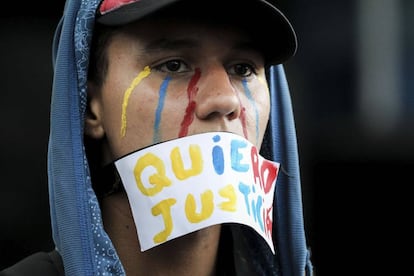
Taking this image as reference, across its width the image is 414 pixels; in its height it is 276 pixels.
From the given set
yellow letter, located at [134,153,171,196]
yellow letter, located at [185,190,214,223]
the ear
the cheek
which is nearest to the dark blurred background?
the ear

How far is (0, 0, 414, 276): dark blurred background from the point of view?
7.09 meters

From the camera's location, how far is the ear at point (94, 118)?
130 inches

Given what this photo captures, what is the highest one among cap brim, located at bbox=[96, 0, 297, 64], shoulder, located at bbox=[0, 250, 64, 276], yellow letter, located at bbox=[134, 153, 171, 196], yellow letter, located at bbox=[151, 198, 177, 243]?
cap brim, located at bbox=[96, 0, 297, 64]

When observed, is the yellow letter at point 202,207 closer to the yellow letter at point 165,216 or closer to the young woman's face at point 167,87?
the yellow letter at point 165,216

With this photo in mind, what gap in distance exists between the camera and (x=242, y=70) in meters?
3.36

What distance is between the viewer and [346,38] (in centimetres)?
734

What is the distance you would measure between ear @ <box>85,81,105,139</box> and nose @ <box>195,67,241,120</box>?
361mm

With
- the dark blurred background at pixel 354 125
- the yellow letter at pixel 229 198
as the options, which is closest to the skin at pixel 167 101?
the yellow letter at pixel 229 198

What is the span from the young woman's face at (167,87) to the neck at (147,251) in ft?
0.63

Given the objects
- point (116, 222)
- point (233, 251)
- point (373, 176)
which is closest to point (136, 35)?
point (116, 222)

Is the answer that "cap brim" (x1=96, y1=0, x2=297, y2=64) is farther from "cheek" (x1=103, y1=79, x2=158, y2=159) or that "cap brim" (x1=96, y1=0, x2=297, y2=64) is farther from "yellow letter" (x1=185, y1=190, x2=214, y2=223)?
"yellow letter" (x1=185, y1=190, x2=214, y2=223)

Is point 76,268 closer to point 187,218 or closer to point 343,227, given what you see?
point 187,218

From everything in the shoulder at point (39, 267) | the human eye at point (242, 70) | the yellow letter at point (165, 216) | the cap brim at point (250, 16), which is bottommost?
the shoulder at point (39, 267)

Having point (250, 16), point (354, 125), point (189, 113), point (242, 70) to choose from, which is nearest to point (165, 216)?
point (189, 113)
